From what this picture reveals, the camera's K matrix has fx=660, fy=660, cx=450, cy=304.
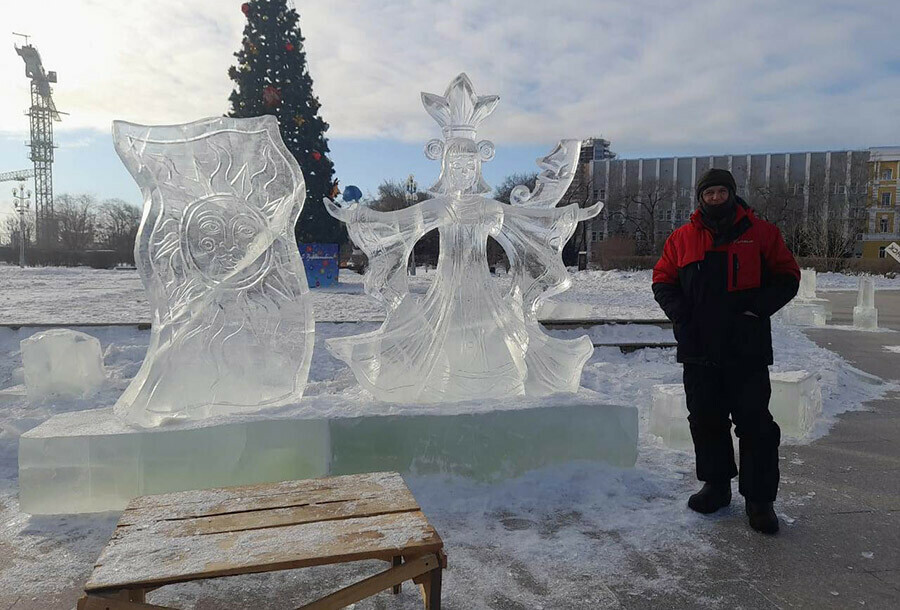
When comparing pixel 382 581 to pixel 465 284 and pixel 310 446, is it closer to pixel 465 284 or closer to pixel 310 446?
pixel 310 446

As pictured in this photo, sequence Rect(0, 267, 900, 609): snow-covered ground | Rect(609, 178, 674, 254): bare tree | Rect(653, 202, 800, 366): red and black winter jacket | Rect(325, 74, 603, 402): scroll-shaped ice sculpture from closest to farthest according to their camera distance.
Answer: Rect(0, 267, 900, 609): snow-covered ground → Rect(653, 202, 800, 366): red and black winter jacket → Rect(325, 74, 603, 402): scroll-shaped ice sculpture → Rect(609, 178, 674, 254): bare tree

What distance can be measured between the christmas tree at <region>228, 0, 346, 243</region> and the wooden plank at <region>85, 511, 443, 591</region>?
58.2 ft

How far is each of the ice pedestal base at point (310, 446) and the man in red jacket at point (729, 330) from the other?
661 mm

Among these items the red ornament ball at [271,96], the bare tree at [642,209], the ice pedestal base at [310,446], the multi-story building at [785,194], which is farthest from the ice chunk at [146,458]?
the bare tree at [642,209]

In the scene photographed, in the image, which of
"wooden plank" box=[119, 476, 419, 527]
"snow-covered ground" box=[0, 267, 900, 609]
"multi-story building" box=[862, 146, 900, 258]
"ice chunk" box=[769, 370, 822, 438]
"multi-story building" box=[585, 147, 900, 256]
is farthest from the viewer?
"multi-story building" box=[862, 146, 900, 258]

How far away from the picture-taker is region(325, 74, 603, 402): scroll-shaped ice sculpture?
456cm

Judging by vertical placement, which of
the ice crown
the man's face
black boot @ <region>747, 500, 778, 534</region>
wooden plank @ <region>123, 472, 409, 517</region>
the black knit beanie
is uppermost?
the ice crown

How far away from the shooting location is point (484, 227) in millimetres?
4711

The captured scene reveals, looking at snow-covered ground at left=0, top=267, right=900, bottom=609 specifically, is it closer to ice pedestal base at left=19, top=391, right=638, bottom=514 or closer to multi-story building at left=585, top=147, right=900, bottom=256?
ice pedestal base at left=19, top=391, right=638, bottom=514

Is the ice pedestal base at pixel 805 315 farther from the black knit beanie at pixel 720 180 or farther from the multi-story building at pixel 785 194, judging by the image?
the multi-story building at pixel 785 194

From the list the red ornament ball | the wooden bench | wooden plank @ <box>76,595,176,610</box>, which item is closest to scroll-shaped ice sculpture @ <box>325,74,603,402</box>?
the wooden bench

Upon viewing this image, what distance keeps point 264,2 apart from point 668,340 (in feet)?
53.7

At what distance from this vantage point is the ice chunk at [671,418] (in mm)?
5055

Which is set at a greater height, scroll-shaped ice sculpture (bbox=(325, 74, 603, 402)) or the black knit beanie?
the black knit beanie
